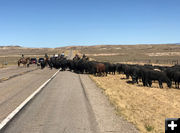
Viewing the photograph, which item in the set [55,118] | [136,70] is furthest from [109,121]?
[136,70]

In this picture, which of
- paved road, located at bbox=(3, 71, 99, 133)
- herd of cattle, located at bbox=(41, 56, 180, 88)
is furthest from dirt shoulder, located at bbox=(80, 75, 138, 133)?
herd of cattle, located at bbox=(41, 56, 180, 88)

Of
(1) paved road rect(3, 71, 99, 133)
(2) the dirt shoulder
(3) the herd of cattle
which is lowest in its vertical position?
(2) the dirt shoulder

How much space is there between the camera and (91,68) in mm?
28406

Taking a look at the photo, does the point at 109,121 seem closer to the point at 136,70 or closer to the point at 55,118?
→ the point at 55,118

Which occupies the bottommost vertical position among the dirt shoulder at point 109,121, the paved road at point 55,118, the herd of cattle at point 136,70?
the dirt shoulder at point 109,121

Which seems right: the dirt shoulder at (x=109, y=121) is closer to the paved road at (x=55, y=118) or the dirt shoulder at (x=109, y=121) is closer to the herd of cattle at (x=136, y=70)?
the paved road at (x=55, y=118)

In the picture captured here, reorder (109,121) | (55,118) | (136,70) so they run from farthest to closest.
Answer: (136,70) < (55,118) < (109,121)

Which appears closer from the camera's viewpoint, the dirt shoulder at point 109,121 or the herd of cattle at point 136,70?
the dirt shoulder at point 109,121

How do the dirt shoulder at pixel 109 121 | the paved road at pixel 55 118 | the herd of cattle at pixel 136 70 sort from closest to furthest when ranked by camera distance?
1. the paved road at pixel 55 118
2. the dirt shoulder at pixel 109 121
3. the herd of cattle at pixel 136 70

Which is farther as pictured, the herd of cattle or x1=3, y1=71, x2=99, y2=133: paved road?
the herd of cattle

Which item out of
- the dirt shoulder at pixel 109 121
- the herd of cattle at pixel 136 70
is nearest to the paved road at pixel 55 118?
the dirt shoulder at pixel 109 121

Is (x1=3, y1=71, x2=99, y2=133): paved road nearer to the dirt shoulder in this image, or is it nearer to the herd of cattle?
the dirt shoulder

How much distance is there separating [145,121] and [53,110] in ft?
13.5

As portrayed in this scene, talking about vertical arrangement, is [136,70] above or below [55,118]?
above
